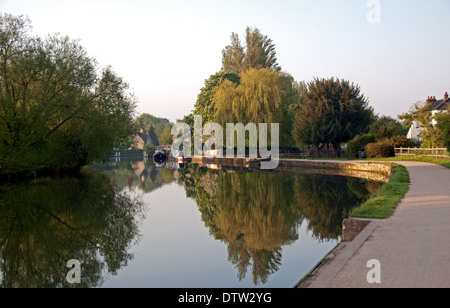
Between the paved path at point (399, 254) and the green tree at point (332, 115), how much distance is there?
3329 cm

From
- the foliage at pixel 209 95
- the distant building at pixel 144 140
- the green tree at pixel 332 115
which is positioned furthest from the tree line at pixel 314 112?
the distant building at pixel 144 140

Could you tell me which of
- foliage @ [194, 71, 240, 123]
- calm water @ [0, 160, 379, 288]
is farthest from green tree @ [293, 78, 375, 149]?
calm water @ [0, 160, 379, 288]

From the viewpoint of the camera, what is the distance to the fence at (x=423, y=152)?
1238 inches

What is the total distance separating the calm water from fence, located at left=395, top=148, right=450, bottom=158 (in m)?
14.7

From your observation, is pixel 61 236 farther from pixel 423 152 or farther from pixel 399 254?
pixel 423 152

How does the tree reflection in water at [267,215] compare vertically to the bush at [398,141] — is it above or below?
below

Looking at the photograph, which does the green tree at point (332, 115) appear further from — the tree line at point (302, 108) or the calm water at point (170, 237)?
the calm water at point (170, 237)

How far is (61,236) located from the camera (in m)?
10.9

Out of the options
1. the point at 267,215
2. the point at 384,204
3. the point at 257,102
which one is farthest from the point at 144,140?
the point at 384,204

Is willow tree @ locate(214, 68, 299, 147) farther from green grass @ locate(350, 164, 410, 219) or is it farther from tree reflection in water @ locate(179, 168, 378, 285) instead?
green grass @ locate(350, 164, 410, 219)

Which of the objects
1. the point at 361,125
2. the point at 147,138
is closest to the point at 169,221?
the point at 361,125

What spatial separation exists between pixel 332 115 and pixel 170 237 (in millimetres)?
34911

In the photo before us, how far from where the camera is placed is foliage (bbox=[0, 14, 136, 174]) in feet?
82.7
